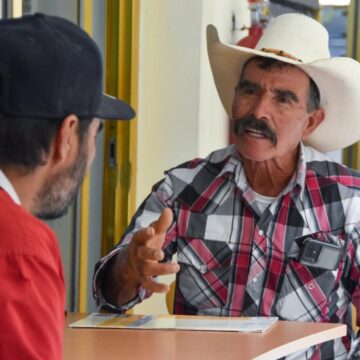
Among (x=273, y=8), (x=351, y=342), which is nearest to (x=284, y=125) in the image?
(x=351, y=342)

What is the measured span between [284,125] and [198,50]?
5.99 feet

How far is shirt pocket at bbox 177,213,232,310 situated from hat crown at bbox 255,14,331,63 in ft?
1.92

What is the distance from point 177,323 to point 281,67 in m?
0.91

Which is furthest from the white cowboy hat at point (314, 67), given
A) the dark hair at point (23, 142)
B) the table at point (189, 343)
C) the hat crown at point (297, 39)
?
the dark hair at point (23, 142)

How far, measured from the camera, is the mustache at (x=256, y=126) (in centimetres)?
302

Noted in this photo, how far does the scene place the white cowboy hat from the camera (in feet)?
10.3

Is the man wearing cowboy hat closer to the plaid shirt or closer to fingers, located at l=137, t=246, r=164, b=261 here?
the plaid shirt

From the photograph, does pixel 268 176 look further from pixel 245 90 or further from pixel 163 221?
pixel 163 221

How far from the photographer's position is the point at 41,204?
1.72 m

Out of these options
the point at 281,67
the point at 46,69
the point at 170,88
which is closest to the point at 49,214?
the point at 46,69

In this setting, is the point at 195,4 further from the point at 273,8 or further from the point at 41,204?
the point at 41,204

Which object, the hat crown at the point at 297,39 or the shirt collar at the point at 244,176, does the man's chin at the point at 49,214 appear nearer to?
the shirt collar at the point at 244,176

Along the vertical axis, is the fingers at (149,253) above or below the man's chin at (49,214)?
below

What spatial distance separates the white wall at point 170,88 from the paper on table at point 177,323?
6.17 feet
